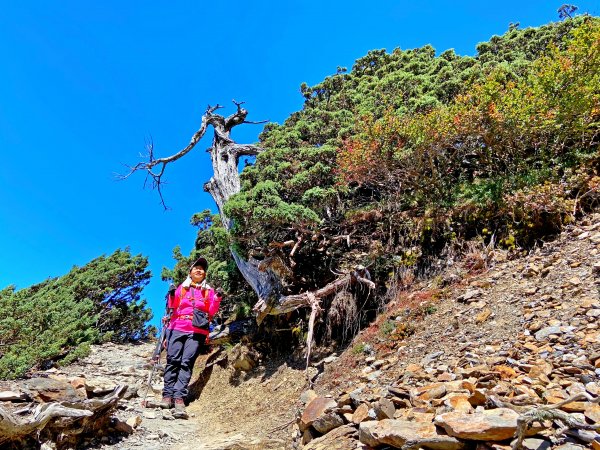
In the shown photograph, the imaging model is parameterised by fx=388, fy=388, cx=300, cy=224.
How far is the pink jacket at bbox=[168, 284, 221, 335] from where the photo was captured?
767 centimetres

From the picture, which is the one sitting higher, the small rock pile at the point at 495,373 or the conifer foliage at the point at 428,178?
the conifer foliage at the point at 428,178

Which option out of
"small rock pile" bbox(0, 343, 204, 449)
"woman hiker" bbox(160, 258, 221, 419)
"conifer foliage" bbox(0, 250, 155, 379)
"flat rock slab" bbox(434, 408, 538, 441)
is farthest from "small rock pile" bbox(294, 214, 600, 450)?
"conifer foliage" bbox(0, 250, 155, 379)

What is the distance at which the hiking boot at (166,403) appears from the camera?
6.79 metres

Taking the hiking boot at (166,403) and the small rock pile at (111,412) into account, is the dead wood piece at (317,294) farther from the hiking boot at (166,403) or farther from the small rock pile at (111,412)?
the small rock pile at (111,412)

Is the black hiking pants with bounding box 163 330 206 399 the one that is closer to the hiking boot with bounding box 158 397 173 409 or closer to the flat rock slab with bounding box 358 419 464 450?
the hiking boot with bounding box 158 397 173 409

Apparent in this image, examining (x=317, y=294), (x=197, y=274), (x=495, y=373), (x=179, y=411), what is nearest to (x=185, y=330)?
(x=197, y=274)

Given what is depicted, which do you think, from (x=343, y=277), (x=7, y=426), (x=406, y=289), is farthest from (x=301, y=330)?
(x=7, y=426)

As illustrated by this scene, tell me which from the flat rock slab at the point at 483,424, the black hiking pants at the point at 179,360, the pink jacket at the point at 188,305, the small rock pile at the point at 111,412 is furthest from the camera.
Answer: the pink jacket at the point at 188,305

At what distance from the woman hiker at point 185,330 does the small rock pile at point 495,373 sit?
9.17 ft

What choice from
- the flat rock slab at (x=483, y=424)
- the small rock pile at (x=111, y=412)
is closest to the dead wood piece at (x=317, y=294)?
the small rock pile at (x=111, y=412)

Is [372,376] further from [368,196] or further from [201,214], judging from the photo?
[201,214]

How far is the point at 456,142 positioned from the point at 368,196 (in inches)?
91.1

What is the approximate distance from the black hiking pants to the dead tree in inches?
55.5

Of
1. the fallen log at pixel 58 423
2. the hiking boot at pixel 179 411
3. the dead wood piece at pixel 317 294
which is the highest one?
the dead wood piece at pixel 317 294
